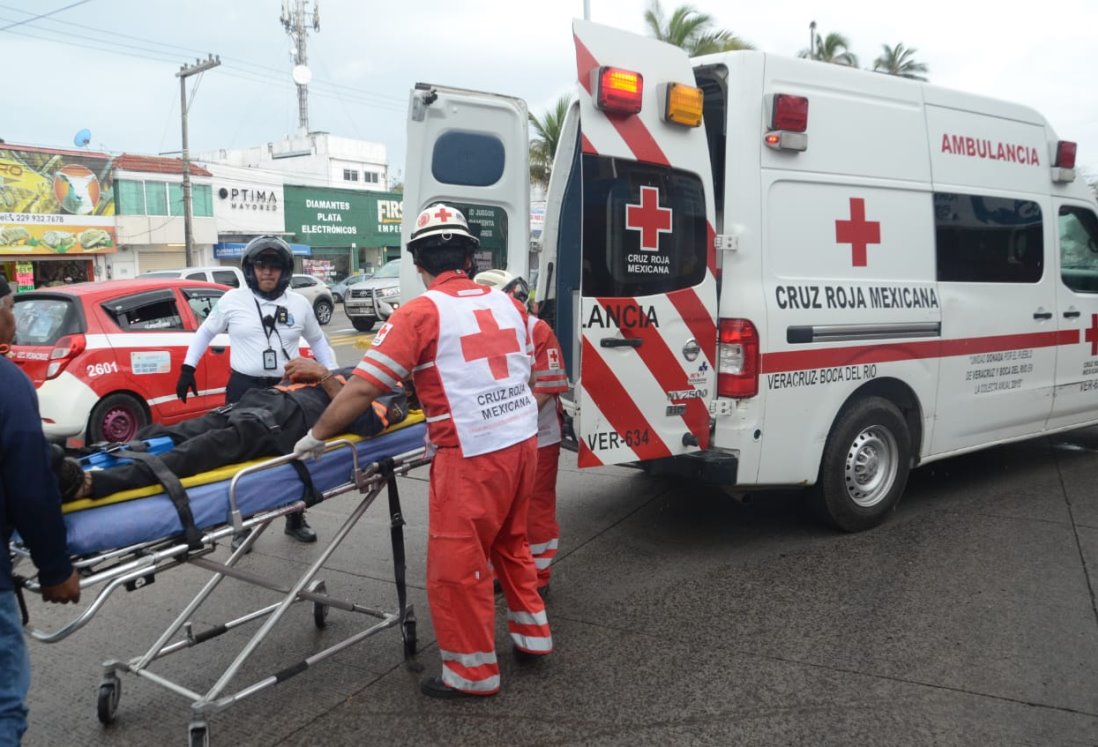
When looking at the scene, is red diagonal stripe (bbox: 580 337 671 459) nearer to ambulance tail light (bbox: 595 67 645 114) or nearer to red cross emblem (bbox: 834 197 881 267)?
ambulance tail light (bbox: 595 67 645 114)

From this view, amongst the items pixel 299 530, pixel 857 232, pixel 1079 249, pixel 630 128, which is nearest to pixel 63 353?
pixel 299 530

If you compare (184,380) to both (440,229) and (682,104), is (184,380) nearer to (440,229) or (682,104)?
(440,229)

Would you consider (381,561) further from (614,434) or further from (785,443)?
(785,443)

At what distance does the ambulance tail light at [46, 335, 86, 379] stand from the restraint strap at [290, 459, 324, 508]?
5.01 m

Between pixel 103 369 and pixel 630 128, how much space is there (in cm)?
532

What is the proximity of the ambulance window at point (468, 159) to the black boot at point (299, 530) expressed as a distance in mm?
2435

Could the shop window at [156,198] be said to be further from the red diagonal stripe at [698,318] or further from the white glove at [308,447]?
the white glove at [308,447]

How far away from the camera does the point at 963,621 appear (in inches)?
156

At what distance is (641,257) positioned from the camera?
4.30 metres

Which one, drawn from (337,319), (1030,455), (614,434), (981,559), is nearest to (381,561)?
(614,434)

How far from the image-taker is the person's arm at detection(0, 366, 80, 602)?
2279mm

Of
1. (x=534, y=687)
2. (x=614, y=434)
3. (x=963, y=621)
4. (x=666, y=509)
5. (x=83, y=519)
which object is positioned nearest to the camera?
(x=83, y=519)

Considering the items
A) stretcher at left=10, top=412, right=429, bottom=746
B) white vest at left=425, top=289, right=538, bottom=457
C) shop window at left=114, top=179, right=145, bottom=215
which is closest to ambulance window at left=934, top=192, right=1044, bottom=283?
white vest at left=425, top=289, right=538, bottom=457

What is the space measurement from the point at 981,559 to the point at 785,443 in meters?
1.30
